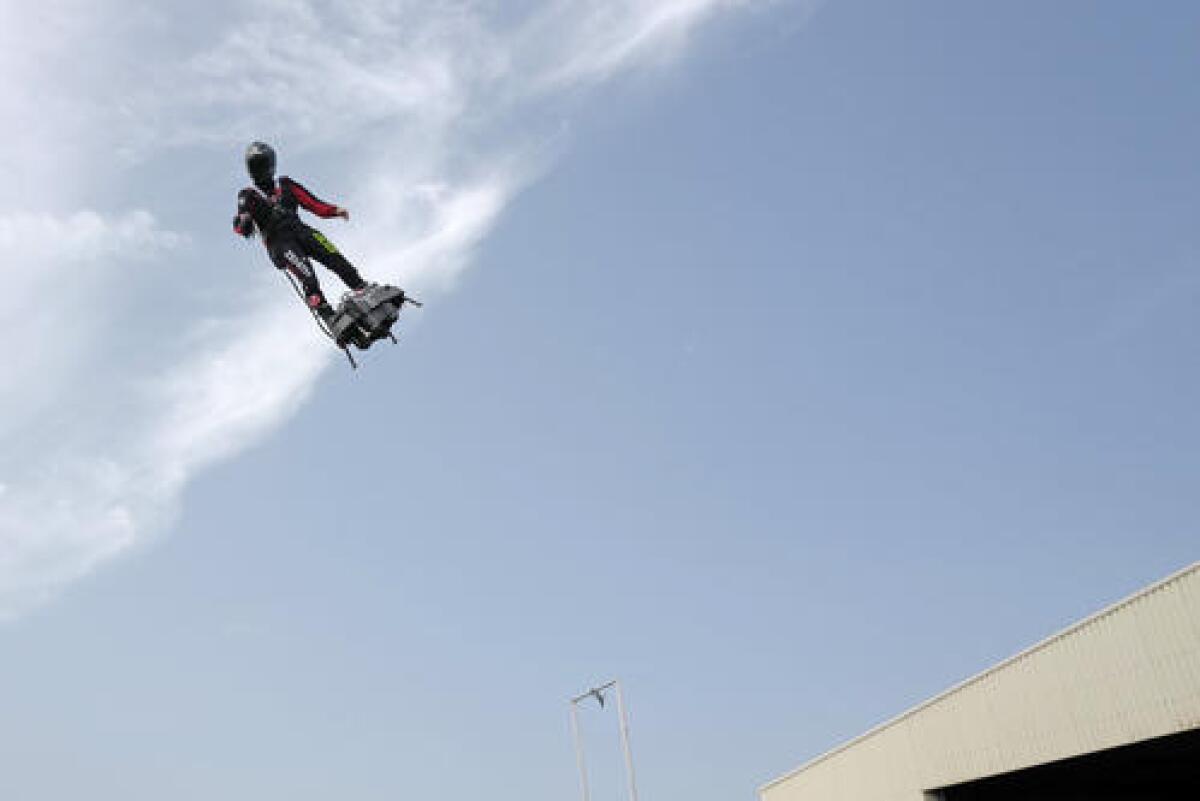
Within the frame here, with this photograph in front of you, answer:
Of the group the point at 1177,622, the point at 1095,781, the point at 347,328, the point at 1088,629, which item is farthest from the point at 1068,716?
the point at 347,328

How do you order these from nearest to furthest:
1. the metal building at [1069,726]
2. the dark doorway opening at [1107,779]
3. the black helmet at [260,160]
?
the black helmet at [260,160] < the metal building at [1069,726] < the dark doorway opening at [1107,779]

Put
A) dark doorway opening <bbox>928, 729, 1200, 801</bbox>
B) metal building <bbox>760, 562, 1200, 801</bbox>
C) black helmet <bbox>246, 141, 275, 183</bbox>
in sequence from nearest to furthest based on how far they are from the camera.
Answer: black helmet <bbox>246, 141, 275, 183</bbox>
metal building <bbox>760, 562, 1200, 801</bbox>
dark doorway opening <bbox>928, 729, 1200, 801</bbox>

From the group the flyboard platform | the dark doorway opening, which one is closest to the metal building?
the dark doorway opening

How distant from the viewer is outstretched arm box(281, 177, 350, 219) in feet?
46.4

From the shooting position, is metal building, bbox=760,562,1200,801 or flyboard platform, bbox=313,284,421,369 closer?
flyboard platform, bbox=313,284,421,369

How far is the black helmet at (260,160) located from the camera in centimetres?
1335

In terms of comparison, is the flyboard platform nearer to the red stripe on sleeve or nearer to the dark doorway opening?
the red stripe on sleeve

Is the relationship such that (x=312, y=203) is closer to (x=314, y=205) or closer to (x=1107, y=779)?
(x=314, y=205)

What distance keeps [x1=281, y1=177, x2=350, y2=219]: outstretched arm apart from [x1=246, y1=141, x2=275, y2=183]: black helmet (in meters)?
0.53

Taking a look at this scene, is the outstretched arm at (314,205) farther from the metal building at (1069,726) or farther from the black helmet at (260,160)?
the metal building at (1069,726)

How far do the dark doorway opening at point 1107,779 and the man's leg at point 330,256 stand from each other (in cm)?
1965

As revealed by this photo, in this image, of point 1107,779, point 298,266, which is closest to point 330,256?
point 298,266

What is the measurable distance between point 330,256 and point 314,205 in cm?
71

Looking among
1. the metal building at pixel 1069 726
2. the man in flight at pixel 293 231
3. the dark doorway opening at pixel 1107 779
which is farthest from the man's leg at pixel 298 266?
the dark doorway opening at pixel 1107 779
